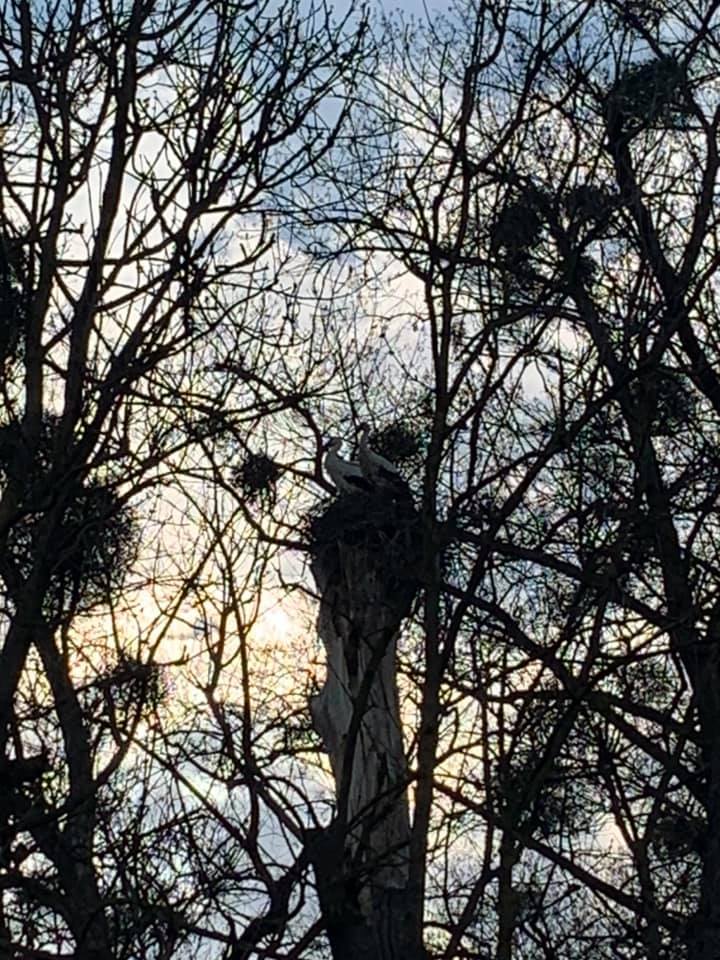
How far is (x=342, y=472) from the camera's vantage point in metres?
6.18

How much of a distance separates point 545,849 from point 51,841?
1549 mm

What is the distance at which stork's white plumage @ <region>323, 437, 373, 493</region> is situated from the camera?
5.82 metres

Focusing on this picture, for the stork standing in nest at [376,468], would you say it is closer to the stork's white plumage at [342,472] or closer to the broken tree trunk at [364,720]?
the stork's white plumage at [342,472]

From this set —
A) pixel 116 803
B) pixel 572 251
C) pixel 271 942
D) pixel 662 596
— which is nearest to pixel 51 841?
pixel 116 803

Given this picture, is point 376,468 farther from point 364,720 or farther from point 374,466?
point 364,720

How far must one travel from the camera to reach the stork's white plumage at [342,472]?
19.1ft

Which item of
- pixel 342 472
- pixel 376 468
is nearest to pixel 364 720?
pixel 376 468

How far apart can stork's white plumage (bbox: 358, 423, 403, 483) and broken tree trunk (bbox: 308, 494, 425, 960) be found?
0.57 feet

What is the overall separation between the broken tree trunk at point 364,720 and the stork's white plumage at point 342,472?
0.33ft

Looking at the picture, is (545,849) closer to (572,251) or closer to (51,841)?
(51,841)

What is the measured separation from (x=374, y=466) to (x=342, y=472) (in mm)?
251

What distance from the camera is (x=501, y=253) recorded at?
5094 mm

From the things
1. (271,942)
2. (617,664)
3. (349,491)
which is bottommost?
(271,942)

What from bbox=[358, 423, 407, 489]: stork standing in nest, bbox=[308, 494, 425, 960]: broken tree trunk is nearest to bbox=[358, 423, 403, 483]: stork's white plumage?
bbox=[358, 423, 407, 489]: stork standing in nest
